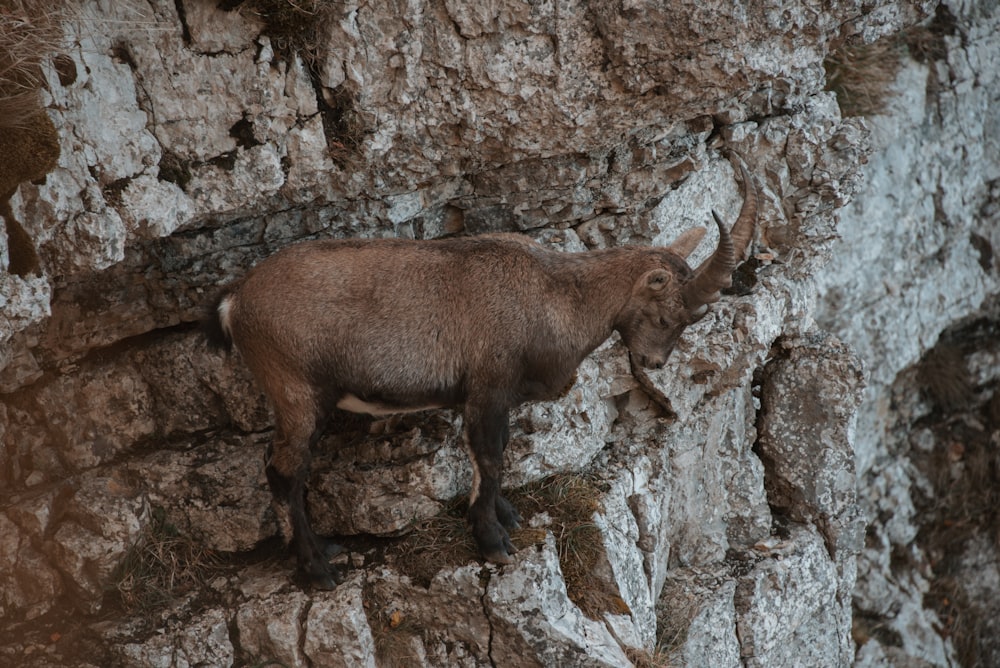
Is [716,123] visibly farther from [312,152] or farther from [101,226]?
[101,226]

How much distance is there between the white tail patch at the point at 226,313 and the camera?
6180 millimetres

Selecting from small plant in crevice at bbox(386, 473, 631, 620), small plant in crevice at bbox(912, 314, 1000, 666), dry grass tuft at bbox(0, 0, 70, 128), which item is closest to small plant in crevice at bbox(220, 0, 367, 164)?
dry grass tuft at bbox(0, 0, 70, 128)

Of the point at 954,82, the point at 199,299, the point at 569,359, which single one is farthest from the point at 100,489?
the point at 954,82

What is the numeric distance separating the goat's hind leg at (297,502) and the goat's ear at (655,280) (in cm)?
244

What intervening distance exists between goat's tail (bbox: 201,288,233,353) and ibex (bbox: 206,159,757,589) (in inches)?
0.4

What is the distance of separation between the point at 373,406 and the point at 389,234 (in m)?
1.50

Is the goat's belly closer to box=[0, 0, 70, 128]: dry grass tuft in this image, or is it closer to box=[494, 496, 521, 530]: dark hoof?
box=[494, 496, 521, 530]: dark hoof

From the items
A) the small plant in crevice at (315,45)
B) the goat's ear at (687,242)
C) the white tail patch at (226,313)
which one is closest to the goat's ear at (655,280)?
the goat's ear at (687,242)

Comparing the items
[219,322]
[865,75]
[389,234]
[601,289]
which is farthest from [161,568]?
[865,75]

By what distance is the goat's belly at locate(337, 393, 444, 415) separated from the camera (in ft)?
20.8

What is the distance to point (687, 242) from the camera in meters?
6.96

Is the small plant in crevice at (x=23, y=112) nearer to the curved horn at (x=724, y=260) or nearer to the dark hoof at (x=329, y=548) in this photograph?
the dark hoof at (x=329, y=548)

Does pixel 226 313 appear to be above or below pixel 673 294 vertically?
below

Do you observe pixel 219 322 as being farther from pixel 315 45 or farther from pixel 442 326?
pixel 315 45
